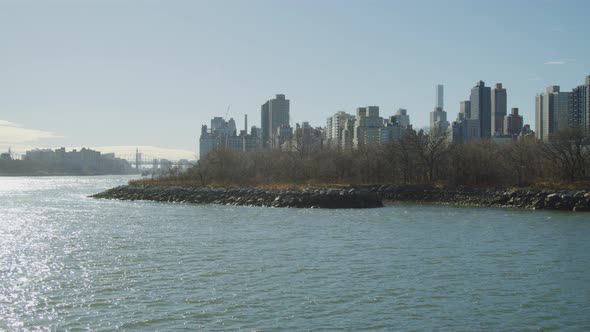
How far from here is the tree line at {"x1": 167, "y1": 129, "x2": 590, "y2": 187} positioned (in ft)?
216

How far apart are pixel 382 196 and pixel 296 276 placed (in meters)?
43.1

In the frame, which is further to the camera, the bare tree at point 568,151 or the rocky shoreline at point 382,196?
the bare tree at point 568,151

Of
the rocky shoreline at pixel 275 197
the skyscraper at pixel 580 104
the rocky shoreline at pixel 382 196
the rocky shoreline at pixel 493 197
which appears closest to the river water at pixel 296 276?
the rocky shoreline at pixel 493 197

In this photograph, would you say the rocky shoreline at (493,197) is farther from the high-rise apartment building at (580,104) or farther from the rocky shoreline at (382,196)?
the high-rise apartment building at (580,104)

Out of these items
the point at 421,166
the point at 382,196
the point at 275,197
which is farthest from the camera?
the point at 421,166

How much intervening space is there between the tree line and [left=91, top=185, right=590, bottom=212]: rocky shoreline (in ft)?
22.3

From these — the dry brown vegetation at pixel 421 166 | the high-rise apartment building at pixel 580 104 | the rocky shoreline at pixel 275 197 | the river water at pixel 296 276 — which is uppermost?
the high-rise apartment building at pixel 580 104

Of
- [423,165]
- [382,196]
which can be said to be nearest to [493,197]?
[382,196]

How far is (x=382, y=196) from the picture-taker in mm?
61781

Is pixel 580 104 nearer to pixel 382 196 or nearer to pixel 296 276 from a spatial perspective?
pixel 382 196

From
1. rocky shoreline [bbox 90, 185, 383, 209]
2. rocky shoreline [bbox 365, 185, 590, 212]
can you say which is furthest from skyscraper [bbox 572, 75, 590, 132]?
rocky shoreline [bbox 90, 185, 383, 209]

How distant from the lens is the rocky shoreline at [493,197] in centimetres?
4788

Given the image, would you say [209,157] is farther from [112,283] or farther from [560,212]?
[112,283]

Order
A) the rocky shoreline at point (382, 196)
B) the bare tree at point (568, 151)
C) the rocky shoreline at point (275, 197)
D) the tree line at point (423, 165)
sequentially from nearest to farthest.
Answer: the rocky shoreline at point (382, 196) → the rocky shoreline at point (275, 197) → the bare tree at point (568, 151) → the tree line at point (423, 165)
